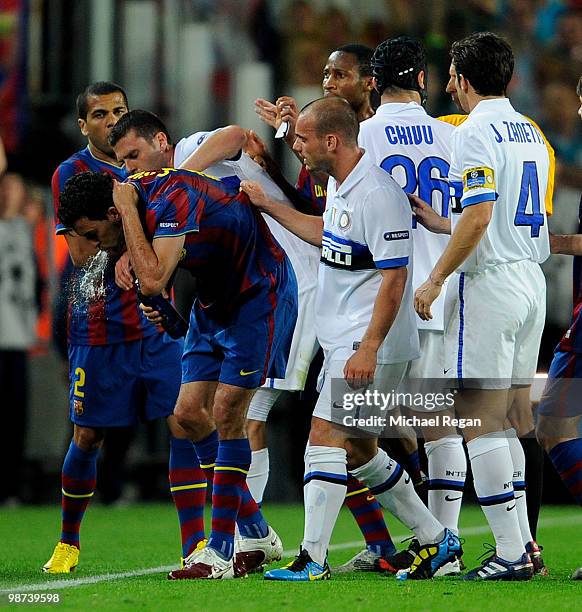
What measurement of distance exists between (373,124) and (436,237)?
58cm

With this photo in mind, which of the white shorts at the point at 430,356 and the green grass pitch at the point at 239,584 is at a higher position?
the white shorts at the point at 430,356

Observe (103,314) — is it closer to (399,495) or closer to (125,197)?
(125,197)

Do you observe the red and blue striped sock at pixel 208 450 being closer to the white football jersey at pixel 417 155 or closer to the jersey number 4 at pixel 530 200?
the white football jersey at pixel 417 155

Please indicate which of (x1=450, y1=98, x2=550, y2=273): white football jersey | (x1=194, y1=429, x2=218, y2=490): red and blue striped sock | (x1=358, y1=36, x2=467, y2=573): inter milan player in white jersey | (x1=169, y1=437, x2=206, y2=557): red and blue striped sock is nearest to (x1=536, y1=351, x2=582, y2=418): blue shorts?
(x1=358, y1=36, x2=467, y2=573): inter milan player in white jersey

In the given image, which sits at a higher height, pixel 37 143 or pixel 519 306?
pixel 37 143

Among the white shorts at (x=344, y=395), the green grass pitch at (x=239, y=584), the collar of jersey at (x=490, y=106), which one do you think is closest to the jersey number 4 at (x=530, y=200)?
the collar of jersey at (x=490, y=106)

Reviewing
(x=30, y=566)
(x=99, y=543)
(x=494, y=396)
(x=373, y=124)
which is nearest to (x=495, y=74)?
(x=373, y=124)

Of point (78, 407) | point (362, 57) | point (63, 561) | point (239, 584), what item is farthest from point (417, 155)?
point (63, 561)

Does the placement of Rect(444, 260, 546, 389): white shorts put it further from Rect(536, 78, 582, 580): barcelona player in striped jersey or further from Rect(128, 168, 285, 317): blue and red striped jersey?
Rect(128, 168, 285, 317): blue and red striped jersey

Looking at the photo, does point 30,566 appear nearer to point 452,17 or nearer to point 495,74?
point 495,74

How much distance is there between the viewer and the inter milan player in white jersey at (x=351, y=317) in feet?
17.1

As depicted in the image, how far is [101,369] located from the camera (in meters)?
6.33

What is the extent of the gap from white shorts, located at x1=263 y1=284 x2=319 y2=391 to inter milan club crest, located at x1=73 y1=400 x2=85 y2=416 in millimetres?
992

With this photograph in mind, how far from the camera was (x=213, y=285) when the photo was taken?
222 inches
